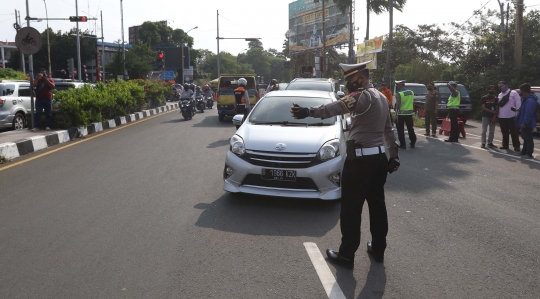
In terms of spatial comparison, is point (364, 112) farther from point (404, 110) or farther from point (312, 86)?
point (312, 86)

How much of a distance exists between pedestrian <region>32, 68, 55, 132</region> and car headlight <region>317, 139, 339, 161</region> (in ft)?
33.1

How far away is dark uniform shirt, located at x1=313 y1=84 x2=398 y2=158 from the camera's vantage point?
4496 millimetres

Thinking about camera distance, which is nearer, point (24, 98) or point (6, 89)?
point (6, 89)

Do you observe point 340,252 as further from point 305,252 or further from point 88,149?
point 88,149

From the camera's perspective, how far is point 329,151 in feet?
21.8

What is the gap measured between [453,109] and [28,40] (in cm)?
1156

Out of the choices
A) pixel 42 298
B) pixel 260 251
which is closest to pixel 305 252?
pixel 260 251

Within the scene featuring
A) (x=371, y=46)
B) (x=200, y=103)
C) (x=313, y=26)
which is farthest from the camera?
(x=313, y=26)

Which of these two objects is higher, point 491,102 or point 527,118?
point 491,102

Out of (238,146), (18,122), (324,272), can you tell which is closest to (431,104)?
(238,146)

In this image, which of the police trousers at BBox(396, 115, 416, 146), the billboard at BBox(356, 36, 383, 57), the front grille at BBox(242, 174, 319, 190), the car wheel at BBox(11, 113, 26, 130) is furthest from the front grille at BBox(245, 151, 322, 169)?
the billboard at BBox(356, 36, 383, 57)

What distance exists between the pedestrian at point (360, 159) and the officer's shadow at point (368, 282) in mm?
137

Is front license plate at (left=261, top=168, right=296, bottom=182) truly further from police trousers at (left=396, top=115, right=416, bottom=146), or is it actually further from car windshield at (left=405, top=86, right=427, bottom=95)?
car windshield at (left=405, top=86, right=427, bottom=95)

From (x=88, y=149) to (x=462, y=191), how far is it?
325 inches
